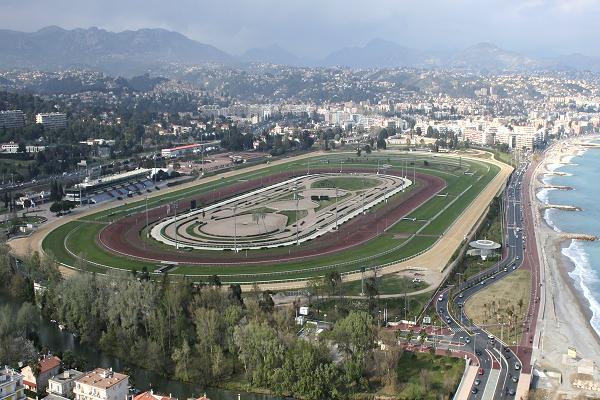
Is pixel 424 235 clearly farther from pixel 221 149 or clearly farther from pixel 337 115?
pixel 337 115

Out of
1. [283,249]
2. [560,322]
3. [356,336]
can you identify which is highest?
[356,336]

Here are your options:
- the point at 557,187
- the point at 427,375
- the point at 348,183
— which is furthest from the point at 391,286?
the point at 557,187

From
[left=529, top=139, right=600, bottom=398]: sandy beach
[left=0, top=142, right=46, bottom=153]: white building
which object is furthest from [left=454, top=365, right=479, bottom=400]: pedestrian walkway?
[left=0, top=142, right=46, bottom=153]: white building

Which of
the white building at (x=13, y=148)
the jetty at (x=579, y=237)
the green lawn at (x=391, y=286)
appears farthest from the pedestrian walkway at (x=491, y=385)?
the white building at (x=13, y=148)

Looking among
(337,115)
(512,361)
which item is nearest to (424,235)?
(512,361)

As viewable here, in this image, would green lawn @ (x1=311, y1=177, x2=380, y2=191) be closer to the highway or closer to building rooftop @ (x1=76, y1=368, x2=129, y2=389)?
the highway

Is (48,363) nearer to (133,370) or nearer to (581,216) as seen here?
(133,370)
